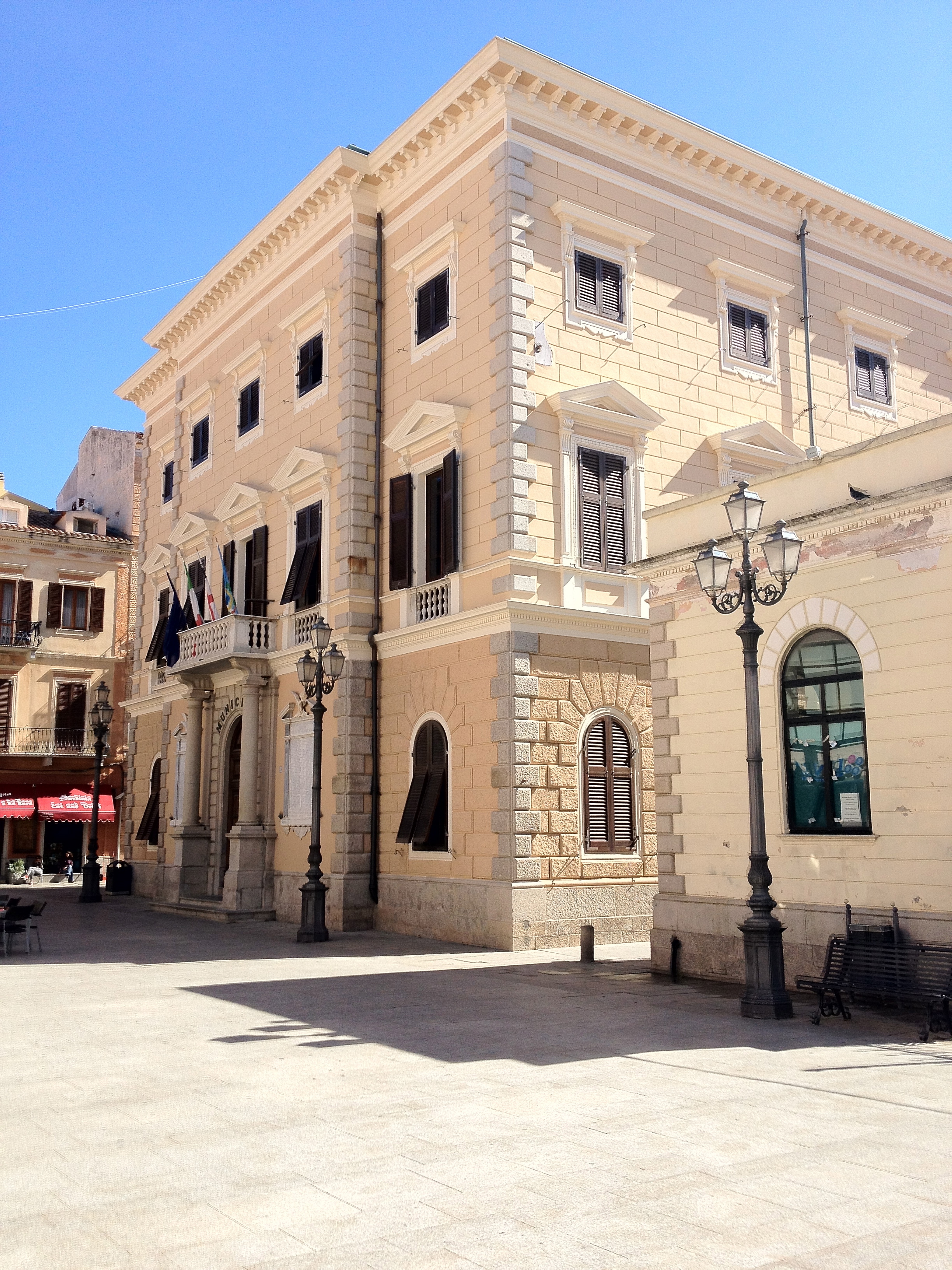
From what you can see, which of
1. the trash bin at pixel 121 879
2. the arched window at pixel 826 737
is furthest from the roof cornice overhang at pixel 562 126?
the trash bin at pixel 121 879

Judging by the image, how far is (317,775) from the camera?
19.0m

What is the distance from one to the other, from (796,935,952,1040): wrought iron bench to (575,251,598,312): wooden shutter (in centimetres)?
1220

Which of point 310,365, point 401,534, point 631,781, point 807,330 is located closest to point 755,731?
point 631,781

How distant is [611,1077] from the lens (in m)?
8.59

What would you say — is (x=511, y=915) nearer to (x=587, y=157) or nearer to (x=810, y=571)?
(x=810, y=571)

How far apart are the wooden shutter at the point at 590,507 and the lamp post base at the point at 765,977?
352 inches

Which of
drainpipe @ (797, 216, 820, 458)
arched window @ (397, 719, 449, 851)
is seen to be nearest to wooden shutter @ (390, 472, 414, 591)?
arched window @ (397, 719, 449, 851)

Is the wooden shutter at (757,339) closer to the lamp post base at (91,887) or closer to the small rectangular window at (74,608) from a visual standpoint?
the lamp post base at (91,887)

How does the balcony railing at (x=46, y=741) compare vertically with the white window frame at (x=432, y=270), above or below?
below

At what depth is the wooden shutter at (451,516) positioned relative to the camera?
1931 cm

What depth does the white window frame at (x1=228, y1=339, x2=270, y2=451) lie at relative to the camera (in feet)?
86.5

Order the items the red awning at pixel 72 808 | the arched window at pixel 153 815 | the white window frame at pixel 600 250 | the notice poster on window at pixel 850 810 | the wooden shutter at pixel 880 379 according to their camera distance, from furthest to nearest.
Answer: the red awning at pixel 72 808 → the arched window at pixel 153 815 → the wooden shutter at pixel 880 379 → the white window frame at pixel 600 250 → the notice poster on window at pixel 850 810

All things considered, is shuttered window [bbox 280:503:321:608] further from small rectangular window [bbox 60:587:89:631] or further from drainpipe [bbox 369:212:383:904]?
small rectangular window [bbox 60:587:89:631]

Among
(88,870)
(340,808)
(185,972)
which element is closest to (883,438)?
(185,972)
